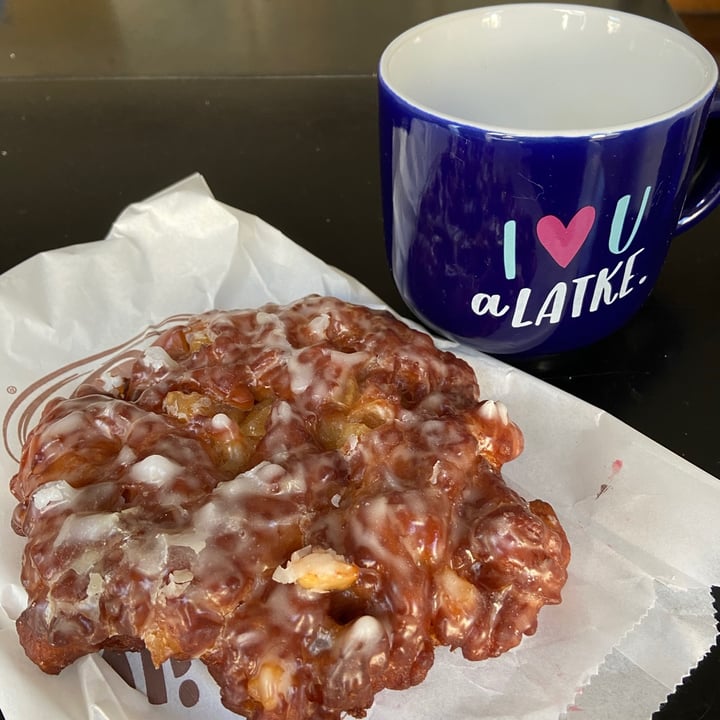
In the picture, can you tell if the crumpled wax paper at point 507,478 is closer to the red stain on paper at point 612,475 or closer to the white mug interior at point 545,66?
the red stain on paper at point 612,475

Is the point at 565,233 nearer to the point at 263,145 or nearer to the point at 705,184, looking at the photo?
the point at 705,184

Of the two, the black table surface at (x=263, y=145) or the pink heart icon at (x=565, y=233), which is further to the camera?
the black table surface at (x=263, y=145)

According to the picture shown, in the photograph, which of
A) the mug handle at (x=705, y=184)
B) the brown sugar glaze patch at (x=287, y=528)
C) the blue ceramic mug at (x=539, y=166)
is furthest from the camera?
the mug handle at (x=705, y=184)

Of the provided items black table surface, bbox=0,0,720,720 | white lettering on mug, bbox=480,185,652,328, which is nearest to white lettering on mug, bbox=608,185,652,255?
white lettering on mug, bbox=480,185,652,328

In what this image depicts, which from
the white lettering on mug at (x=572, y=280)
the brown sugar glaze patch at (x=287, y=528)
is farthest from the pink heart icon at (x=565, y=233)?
the brown sugar glaze patch at (x=287, y=528)

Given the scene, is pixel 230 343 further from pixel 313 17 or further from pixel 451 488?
pixel 313 17

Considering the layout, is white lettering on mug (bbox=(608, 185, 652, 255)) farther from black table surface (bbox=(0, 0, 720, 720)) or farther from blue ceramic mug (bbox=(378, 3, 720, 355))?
black table surface (bbox=(0, 0, 720, 720))

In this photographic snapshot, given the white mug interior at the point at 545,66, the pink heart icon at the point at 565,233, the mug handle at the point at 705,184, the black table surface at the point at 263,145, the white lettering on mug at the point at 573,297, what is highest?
the white mug interior at the point at 545,66

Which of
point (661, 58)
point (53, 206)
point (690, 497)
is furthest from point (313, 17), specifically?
point (690, 497)

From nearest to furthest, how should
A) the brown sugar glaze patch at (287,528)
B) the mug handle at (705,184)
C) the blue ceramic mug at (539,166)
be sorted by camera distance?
1. the brown sugar glaze patch at (287,528)
2. the blue ceramic mug at (539,166)
3. the mug handle at (705,184)
